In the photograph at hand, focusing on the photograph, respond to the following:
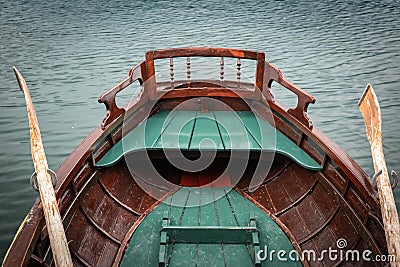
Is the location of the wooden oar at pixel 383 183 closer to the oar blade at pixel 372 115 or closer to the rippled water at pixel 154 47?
the oar blade at pixel 372 115

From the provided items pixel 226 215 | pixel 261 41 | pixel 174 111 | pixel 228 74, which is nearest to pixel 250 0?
pixel 261 41

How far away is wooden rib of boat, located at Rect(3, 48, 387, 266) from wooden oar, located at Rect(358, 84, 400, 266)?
266 millimetres

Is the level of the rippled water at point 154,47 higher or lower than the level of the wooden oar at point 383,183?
lower

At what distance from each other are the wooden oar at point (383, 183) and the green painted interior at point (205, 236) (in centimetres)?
104

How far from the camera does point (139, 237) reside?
12.1 ft

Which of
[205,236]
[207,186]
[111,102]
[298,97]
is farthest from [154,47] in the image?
[205,236]

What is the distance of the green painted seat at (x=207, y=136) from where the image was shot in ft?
14.2

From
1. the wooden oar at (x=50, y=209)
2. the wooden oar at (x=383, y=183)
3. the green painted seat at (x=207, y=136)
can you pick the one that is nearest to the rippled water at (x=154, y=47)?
the green painted seat at (x=207, y=136)

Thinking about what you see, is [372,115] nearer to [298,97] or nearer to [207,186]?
[298,97]

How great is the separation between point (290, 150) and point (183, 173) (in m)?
1.33

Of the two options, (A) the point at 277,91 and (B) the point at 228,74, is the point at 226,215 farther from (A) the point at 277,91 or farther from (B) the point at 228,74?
(B) the point at 228,74

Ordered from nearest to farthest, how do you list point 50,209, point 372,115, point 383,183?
1. point 50,209
2. point 383,183
3. point 372,115

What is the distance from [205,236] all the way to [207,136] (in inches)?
62.3

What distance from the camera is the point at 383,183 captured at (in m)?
2.82
